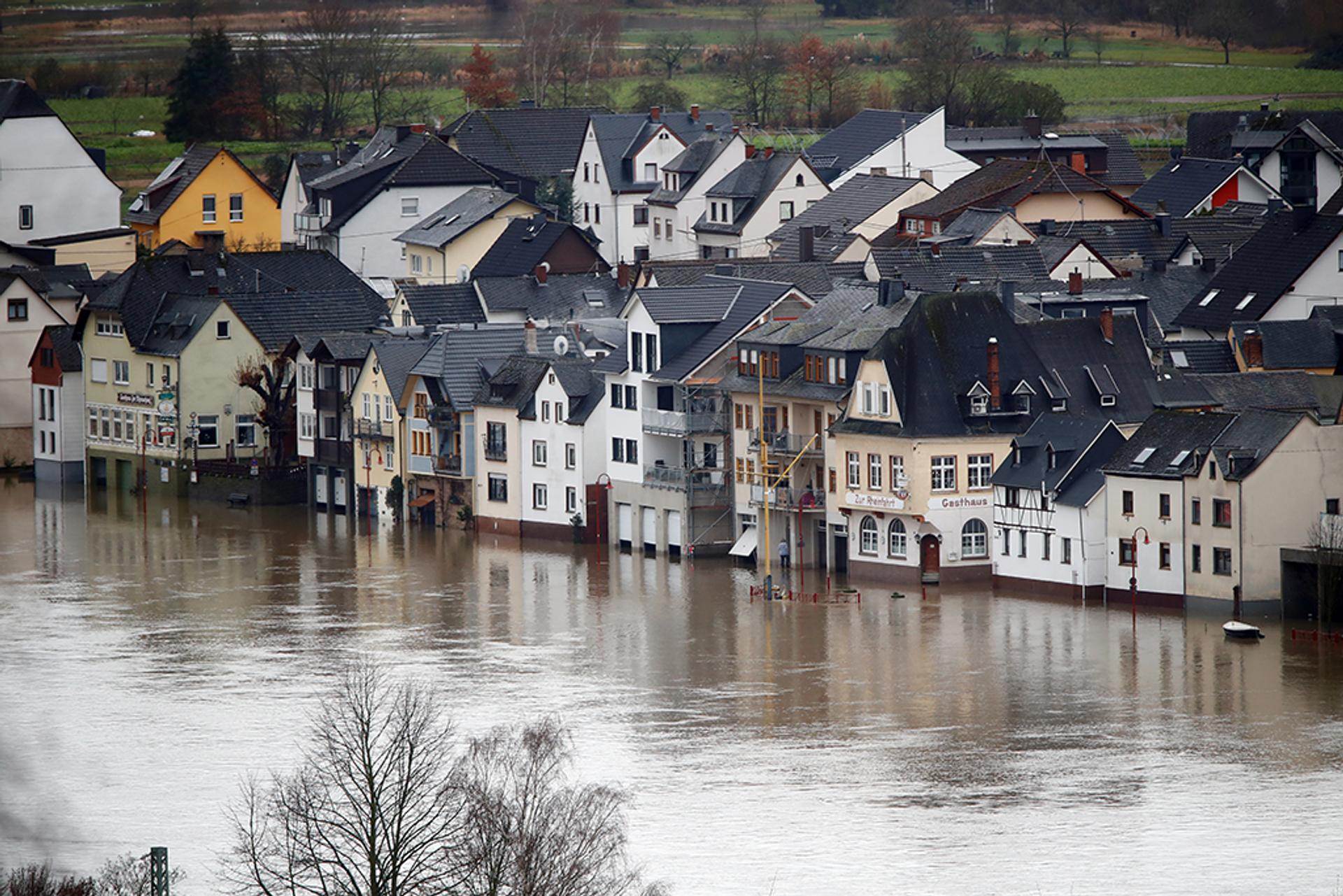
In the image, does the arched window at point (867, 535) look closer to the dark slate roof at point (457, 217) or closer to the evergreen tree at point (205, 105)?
the evergreen tree at point (205, 105)

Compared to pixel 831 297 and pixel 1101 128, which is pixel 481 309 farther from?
pixel 1101 128

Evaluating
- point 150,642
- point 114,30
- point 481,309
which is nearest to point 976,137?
point 481,309

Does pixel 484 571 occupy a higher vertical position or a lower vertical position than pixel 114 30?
lower

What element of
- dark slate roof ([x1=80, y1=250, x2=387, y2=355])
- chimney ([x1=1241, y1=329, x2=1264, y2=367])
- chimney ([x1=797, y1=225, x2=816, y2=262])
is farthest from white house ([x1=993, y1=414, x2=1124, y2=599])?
dark slate roof ([x1=80, y1=250, x2=387, y2=355])

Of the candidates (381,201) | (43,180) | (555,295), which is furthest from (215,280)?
(381,201)

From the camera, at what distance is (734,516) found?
72.6 m

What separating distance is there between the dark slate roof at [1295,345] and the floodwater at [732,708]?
12973mm

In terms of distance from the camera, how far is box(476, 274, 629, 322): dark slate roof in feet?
281

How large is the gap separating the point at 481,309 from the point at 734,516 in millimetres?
18081

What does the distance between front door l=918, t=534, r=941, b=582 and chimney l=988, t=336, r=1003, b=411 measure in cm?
344

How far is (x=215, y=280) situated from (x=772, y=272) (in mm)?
19826

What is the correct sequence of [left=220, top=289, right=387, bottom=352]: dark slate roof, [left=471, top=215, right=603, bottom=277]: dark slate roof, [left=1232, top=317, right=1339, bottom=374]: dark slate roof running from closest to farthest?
[left=1232, top=317, right=1339, bottom=374]: dark slate roof → [left=220, top=289, right=387, bottom=352]: dark slate roof → [left=471, top=215, right=603, bottom=277]: dark slate roof

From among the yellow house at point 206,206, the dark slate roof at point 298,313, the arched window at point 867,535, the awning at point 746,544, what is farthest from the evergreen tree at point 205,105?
the arched window at point 867,535

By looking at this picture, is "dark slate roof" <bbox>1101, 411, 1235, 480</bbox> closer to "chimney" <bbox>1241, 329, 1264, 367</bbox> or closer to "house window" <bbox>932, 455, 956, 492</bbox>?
"house window" <bbox>932, 455, 956, 492</bbox>
